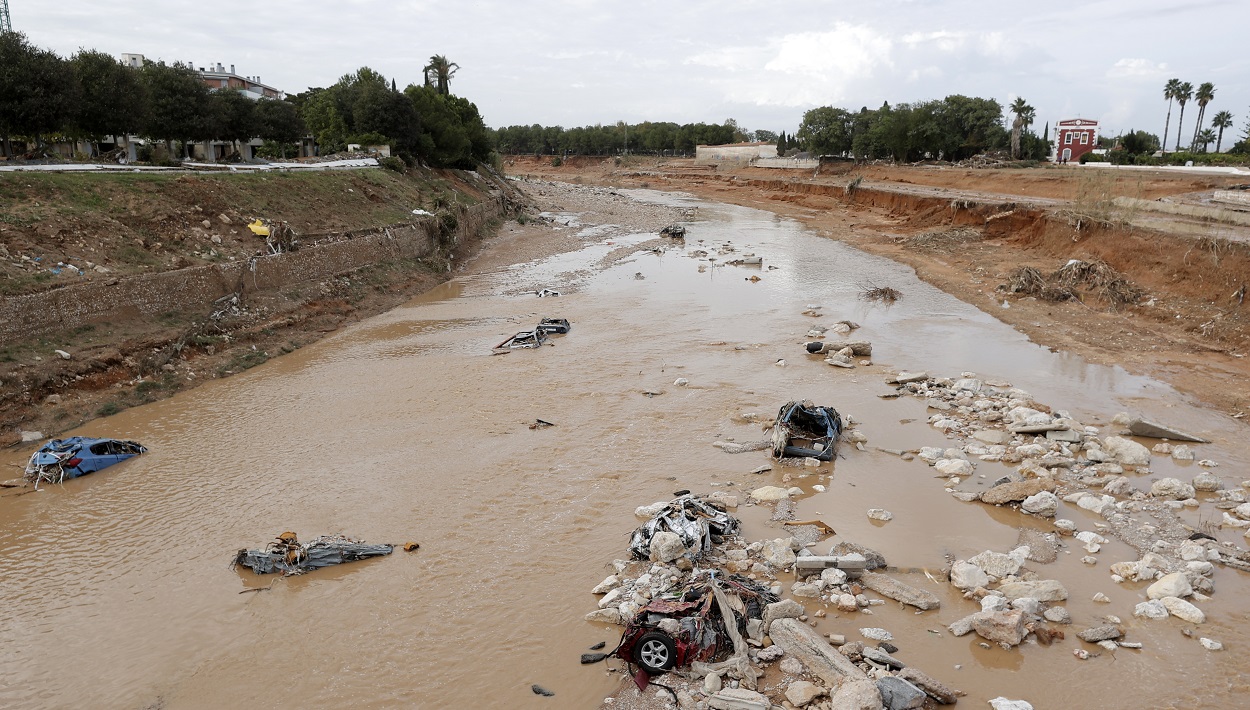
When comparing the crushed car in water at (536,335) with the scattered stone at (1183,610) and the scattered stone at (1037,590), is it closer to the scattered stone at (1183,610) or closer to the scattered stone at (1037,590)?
the scattered stone at (1037,590)

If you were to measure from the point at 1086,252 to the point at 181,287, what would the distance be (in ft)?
111

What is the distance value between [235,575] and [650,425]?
816 centimetres

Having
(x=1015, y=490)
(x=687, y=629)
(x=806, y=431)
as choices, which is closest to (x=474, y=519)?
(x=687, y=629)

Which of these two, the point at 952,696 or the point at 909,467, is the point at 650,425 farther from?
the point at 952,696

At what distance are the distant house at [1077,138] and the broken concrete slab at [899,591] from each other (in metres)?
74.5

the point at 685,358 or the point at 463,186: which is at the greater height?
the point at 463,186

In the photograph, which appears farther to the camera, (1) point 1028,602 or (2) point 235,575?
(2) point 235,575

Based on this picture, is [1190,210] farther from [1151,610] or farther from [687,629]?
[687,629]

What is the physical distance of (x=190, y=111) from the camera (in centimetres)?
3975

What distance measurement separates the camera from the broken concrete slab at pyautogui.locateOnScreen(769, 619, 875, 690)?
708 cm

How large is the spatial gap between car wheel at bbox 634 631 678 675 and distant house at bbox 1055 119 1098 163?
254 feet

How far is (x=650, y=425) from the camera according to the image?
1504 cm

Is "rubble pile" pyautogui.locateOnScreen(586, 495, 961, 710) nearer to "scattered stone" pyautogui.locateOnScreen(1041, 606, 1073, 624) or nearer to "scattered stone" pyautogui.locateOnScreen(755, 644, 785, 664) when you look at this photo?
"scattered stone" pyautogui.locateOnScreen(755, 644, 785, 664)

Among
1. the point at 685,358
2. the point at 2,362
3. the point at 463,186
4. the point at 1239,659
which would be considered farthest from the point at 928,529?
the point at 463,186
